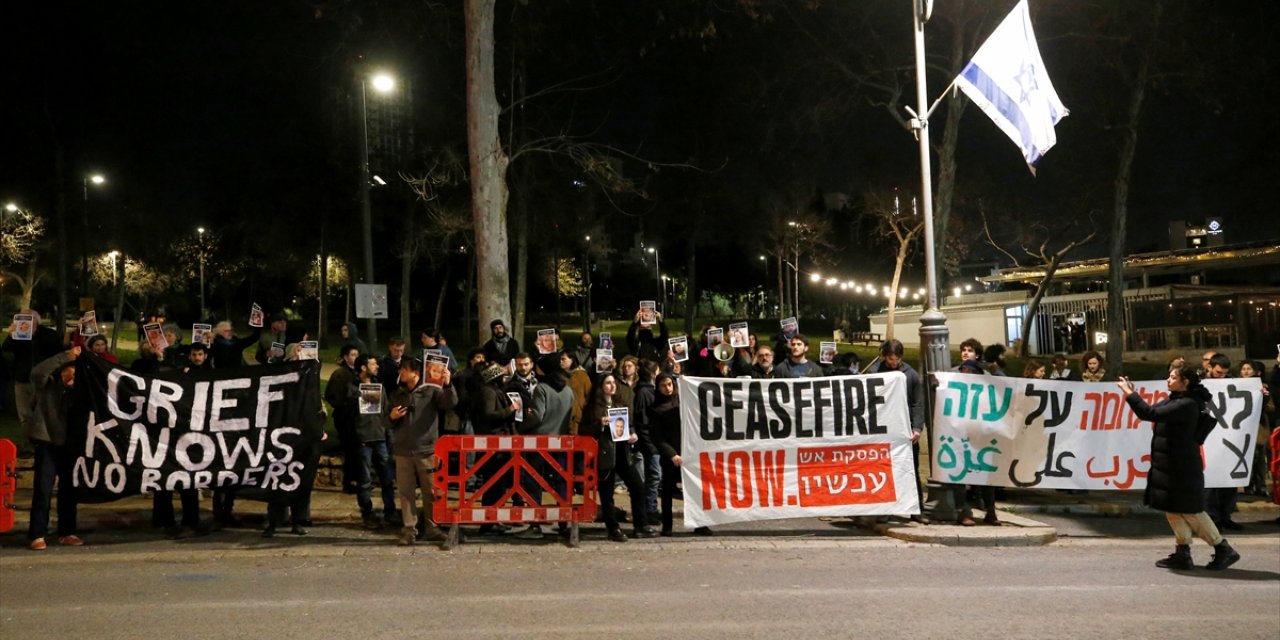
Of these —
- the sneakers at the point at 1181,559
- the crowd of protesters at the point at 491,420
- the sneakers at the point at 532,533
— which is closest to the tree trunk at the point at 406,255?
the crowd of protesters at the point at 491,420

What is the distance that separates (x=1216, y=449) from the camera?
1098cm

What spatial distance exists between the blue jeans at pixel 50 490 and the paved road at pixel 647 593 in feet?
1.37

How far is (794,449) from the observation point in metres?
10.6

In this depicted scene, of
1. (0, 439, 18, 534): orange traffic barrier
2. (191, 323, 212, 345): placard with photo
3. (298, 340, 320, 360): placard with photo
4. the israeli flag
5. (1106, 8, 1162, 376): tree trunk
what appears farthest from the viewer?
(1106, 8, 1162, 376): tree trunk

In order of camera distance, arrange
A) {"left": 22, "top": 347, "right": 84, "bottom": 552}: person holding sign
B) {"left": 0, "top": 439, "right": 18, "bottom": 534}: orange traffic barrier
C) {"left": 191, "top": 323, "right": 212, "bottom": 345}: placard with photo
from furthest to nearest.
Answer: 1. {"left": 191, "top": 323, "right": 212, "bottom": 345}: placard with photo
2. {"left": 22, "top": 347, "right": 84, "bottom": 552}: person holding sign
3. {"left": 0, "top": 439, "right": 18, "bottom": 534}: orange traffic barrier

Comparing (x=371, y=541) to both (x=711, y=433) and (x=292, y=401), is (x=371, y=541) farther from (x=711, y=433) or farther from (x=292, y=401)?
(x=711, y=433)

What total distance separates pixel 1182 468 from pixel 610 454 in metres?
5.28

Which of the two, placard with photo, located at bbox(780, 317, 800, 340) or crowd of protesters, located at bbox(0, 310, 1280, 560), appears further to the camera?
placard with photo, located at bbox(780, 317, 800, 340)

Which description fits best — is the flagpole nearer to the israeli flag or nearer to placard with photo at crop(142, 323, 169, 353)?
the israeli flag

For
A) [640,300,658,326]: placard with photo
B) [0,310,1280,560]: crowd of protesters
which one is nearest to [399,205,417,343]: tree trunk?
[640,300,658,326]: placard with photo

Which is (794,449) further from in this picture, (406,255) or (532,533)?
(406,255)

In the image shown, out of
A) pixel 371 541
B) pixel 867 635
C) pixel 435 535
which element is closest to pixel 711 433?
pixel 435 535

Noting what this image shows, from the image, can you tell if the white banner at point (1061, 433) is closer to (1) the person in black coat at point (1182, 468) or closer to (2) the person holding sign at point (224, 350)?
(1) the person in black coat at point (1182, 468)

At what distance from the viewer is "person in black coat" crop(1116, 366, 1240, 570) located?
8.50 meters
